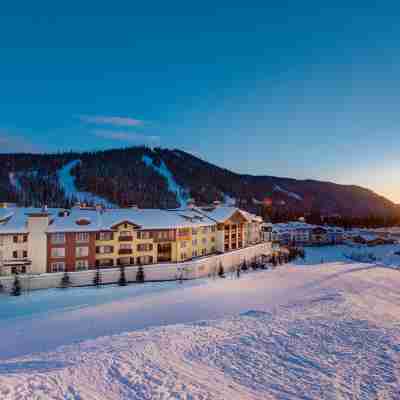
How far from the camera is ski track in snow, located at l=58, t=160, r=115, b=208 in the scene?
14562 cm

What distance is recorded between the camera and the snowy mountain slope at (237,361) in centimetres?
910

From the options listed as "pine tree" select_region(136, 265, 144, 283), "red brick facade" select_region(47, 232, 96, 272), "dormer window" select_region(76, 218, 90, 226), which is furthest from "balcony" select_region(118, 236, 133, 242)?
"dormer window" select_region(76, 218, 90, 226)

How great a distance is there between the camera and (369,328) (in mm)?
15266

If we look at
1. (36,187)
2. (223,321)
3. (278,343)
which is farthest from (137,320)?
(36,187)

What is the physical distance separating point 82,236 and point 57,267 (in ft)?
13.8

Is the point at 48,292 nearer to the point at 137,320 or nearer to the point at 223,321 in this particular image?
the point at 137,320

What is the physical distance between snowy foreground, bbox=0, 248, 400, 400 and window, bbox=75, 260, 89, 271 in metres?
5.72

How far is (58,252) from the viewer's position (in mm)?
31062

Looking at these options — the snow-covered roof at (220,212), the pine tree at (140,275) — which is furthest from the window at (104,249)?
the snow-covered roof at (220,212)

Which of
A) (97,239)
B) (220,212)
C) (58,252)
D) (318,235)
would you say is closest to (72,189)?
(318,235)

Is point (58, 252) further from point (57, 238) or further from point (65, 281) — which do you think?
point (65, 281)

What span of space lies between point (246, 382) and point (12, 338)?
631 inches

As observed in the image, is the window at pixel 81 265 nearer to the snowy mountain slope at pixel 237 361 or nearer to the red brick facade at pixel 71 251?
the red brick facade at pixel 71 251

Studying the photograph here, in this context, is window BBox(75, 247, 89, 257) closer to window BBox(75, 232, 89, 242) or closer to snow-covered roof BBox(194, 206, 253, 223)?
window BBox(75, 232, 89, 242)
